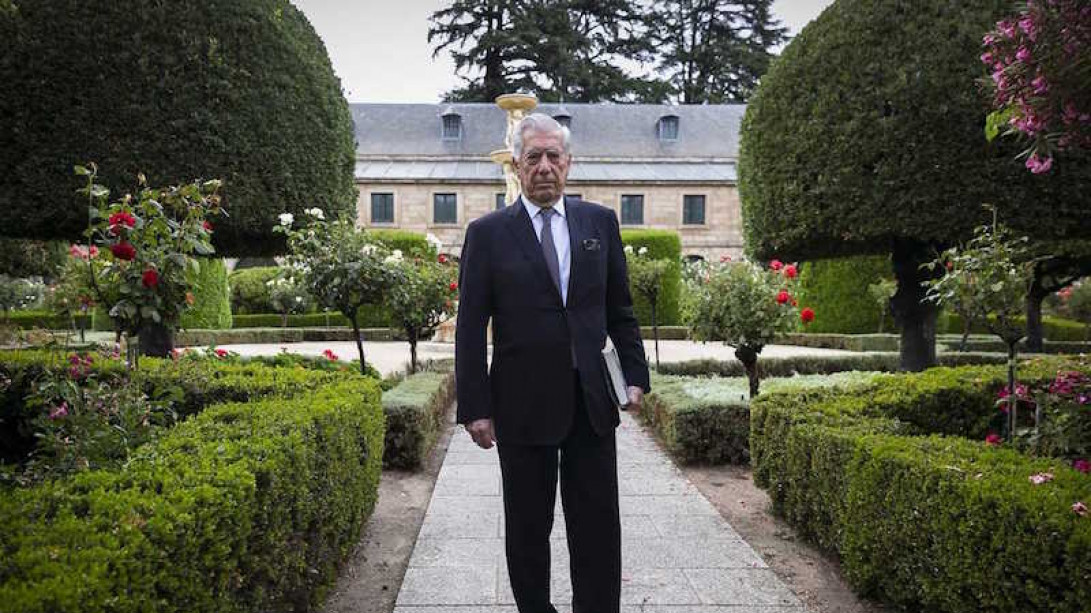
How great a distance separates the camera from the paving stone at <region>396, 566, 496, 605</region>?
10.2 feet

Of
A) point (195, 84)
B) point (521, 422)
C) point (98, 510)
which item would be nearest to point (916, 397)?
point (521, 422)

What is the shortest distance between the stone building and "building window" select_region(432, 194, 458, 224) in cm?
5

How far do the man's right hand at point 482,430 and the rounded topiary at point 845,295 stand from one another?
18.7m

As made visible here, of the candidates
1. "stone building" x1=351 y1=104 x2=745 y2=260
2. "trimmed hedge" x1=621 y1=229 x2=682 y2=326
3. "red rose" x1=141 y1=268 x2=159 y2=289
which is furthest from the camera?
"stone building" x1=351 y1=104 x2=745 y2=260

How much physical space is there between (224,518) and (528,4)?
3630 cm

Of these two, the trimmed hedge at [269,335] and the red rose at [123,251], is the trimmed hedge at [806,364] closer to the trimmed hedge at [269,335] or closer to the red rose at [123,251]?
the red rose at [123,251]

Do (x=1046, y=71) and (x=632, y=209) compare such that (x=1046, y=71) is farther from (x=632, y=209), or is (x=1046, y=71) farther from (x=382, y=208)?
(x=382, y=208)

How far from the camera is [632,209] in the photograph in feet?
103

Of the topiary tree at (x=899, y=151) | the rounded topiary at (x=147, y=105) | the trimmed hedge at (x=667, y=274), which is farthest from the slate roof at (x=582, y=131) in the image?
the rounded topiary at (x=147, y=105)

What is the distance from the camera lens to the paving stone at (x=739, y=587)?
3.13m

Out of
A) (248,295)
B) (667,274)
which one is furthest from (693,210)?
(248,295)

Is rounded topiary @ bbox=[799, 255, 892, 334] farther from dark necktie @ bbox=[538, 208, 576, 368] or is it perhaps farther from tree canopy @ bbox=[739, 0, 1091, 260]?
dark necktie @ bbox=[538, 208, 576, 368]

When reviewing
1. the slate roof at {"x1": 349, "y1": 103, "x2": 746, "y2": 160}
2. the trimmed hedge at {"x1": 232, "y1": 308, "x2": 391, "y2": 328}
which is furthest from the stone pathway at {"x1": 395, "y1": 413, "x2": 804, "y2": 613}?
the slate roof at {"x1": 349, "y1": 103, "x2": 746, "y2": 160}

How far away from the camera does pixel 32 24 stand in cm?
643
